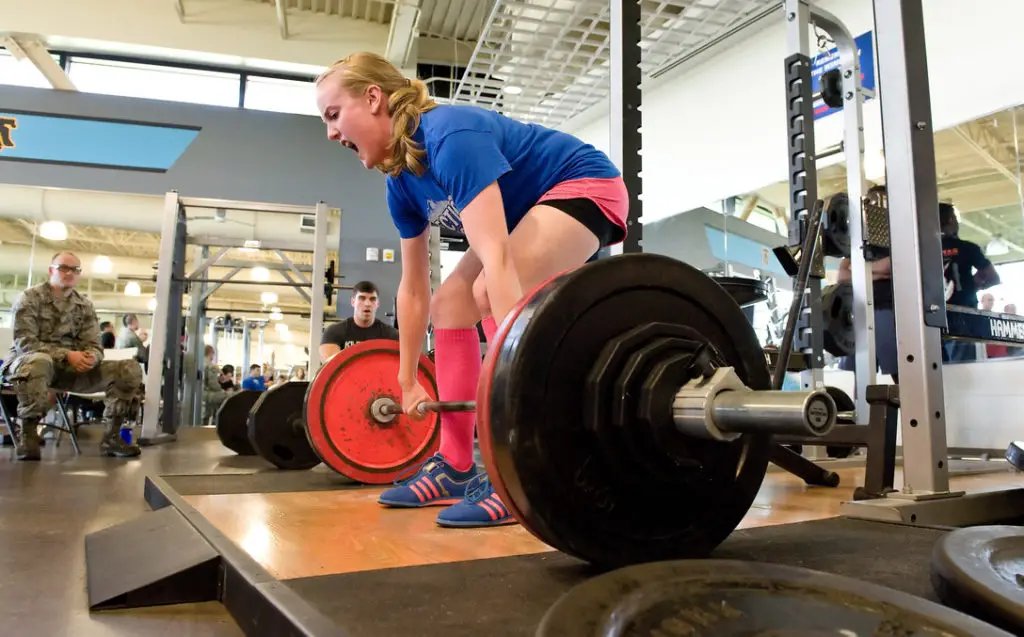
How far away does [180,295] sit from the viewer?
4320mm

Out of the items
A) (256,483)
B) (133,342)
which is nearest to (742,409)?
(256,483)

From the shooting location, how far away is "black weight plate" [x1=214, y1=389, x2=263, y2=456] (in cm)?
320

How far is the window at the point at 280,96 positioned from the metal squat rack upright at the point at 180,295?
1.67m

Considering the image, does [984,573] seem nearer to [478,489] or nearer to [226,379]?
[478,489]

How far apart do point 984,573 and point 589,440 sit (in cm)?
37

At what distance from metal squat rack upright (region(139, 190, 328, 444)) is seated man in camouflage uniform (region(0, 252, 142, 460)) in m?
0.59

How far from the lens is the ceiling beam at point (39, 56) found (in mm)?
4949

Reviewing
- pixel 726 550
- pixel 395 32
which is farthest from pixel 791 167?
pixel 395 32

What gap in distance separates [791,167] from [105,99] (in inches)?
206

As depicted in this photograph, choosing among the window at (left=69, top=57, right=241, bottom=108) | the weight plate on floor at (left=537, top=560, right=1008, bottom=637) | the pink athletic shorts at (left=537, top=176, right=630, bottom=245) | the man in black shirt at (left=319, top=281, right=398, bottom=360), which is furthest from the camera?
the window at (left=69, top=57, right=241, bottom=108)

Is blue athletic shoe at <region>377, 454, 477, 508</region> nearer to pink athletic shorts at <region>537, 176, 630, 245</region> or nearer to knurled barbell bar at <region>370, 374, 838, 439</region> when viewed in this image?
pink athletic shorts at <region>537, 176, 630, 245</region>

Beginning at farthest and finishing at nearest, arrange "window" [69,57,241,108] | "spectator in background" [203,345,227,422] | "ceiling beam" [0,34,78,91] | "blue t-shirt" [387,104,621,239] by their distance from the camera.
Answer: "spectator in background" [203,345,227,422] → "window" [69,57,241,108] → "ceiling beam" [0,34,78,91] → "blue t-shirt" [387,104,621,239]

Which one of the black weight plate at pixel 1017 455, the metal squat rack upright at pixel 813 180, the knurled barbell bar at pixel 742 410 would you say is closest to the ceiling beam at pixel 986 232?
the metal squat rack upright at pixel 813 180

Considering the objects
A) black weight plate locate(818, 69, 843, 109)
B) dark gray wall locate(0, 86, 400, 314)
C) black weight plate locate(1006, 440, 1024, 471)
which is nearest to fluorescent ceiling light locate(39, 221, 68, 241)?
dark gray wall locate(0, 86, 400, 314)
